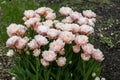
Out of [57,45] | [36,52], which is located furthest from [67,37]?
[36,52]

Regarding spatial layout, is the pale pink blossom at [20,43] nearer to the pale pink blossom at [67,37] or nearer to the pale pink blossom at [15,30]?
the pale pink blossom at [15,30]

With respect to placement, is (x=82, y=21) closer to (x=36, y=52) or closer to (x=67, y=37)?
(x=67, y=37)

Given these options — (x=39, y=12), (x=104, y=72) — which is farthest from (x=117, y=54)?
(x=39, y=12)

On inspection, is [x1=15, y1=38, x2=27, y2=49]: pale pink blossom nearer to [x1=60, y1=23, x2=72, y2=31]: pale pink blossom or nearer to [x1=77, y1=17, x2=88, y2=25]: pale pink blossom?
[x1=60, y1=23, x2=72, y2=31]: pale pink blossom

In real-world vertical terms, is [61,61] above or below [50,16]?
below

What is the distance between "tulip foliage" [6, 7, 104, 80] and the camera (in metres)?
4.18

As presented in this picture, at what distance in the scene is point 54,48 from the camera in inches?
161

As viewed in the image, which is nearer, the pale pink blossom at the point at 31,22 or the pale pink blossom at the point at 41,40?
the pale pink blossom at the point at 41,40

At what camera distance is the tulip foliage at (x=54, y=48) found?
418 centimetres

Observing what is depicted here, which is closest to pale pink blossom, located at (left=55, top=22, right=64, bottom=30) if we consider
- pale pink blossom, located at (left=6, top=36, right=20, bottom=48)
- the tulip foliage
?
the tulip foliage

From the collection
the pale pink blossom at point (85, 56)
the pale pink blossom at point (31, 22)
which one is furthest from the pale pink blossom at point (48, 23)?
the pale pink blossom at point (85, 56)

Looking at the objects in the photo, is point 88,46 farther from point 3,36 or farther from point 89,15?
point 3,36

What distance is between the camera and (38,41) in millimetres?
4168

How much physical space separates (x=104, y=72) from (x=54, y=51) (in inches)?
86.2
